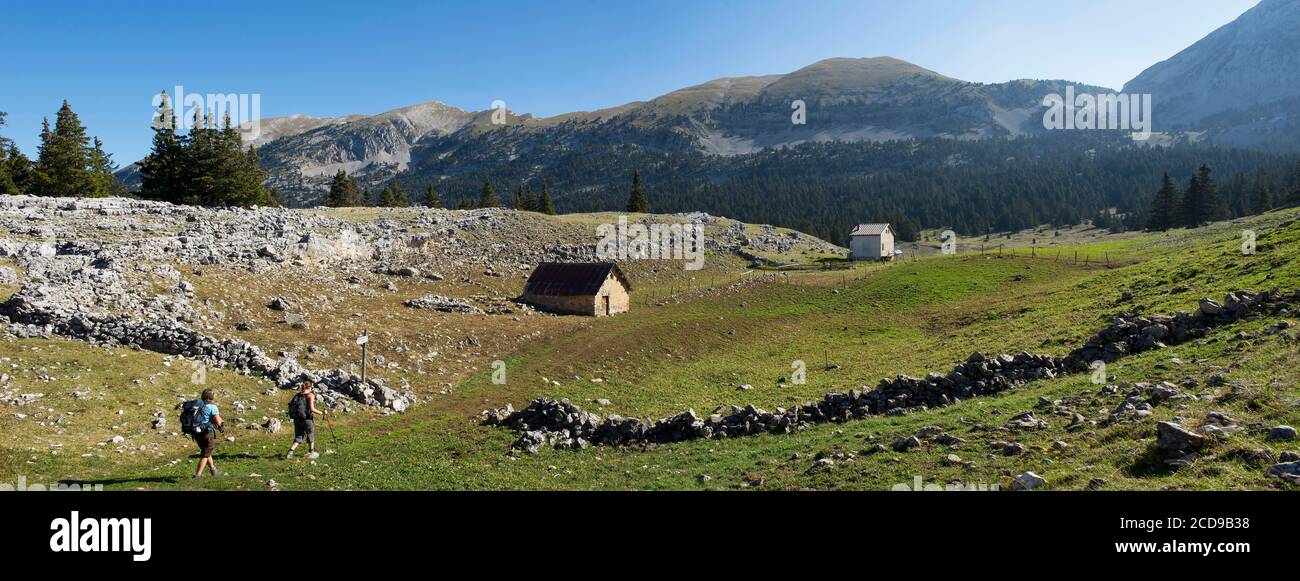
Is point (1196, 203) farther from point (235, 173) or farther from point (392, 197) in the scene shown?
point (392, 197)

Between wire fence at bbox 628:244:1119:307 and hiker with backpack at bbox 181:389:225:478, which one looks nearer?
hiker with backpack at bbox 181:389:225:478

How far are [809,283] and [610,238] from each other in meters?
32.3

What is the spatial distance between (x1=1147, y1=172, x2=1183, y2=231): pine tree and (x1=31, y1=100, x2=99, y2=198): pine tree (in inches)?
5784

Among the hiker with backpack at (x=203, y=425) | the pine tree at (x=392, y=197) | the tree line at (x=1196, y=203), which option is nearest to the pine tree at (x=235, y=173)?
the pine tree at (x=392, y=197)

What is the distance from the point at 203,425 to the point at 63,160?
70982 mm

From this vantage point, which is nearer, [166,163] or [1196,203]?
[166,163]

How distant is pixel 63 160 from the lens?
2402 inches

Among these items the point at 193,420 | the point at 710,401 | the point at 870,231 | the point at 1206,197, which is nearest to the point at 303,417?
the point at 193,420

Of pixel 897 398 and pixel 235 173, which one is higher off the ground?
pixel 235 173

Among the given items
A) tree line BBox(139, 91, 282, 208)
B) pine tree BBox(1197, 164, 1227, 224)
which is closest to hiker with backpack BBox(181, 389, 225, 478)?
tree line BBox(139, 91, 282, 208)

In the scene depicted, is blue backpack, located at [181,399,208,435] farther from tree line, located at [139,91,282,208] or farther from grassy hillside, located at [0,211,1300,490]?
tree line, located at [139,91,282,208]

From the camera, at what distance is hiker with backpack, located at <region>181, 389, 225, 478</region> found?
13.6 m

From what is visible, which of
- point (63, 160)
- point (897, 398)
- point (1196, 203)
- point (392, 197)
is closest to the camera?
point (897, 398)
